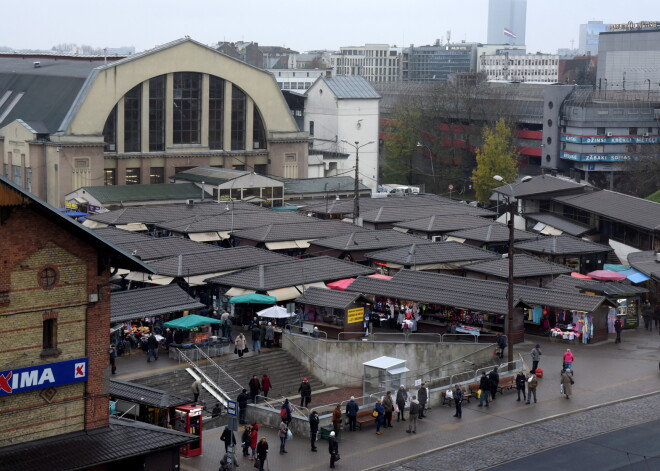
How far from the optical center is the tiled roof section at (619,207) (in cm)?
6201

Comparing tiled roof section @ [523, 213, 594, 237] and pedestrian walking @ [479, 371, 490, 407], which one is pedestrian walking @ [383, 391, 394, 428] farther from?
tiled roof section @ [523, 213, 594, 237]

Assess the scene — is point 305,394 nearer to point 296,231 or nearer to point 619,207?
point 296,231

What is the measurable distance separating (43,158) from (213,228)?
93.2 ft

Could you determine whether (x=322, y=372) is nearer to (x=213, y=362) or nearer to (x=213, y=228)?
(x=213, y=362)

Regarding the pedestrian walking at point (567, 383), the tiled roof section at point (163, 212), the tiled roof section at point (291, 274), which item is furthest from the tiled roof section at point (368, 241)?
the pedestrian walking at point (567, 383)

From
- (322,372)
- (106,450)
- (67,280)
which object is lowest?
(322,372)

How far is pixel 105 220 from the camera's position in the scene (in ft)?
215

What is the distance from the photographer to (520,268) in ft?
168

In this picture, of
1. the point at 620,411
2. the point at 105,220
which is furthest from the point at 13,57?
the point at 620,411

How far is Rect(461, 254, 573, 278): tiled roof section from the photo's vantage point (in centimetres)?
5081

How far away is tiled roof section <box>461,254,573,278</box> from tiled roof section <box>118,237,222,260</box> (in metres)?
12.5

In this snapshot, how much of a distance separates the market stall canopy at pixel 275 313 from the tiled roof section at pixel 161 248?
1003 centimetres

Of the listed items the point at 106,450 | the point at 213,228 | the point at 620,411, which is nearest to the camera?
the point at 106,450

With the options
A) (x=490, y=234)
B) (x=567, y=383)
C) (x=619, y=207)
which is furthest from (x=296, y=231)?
(x=567, y=383)
